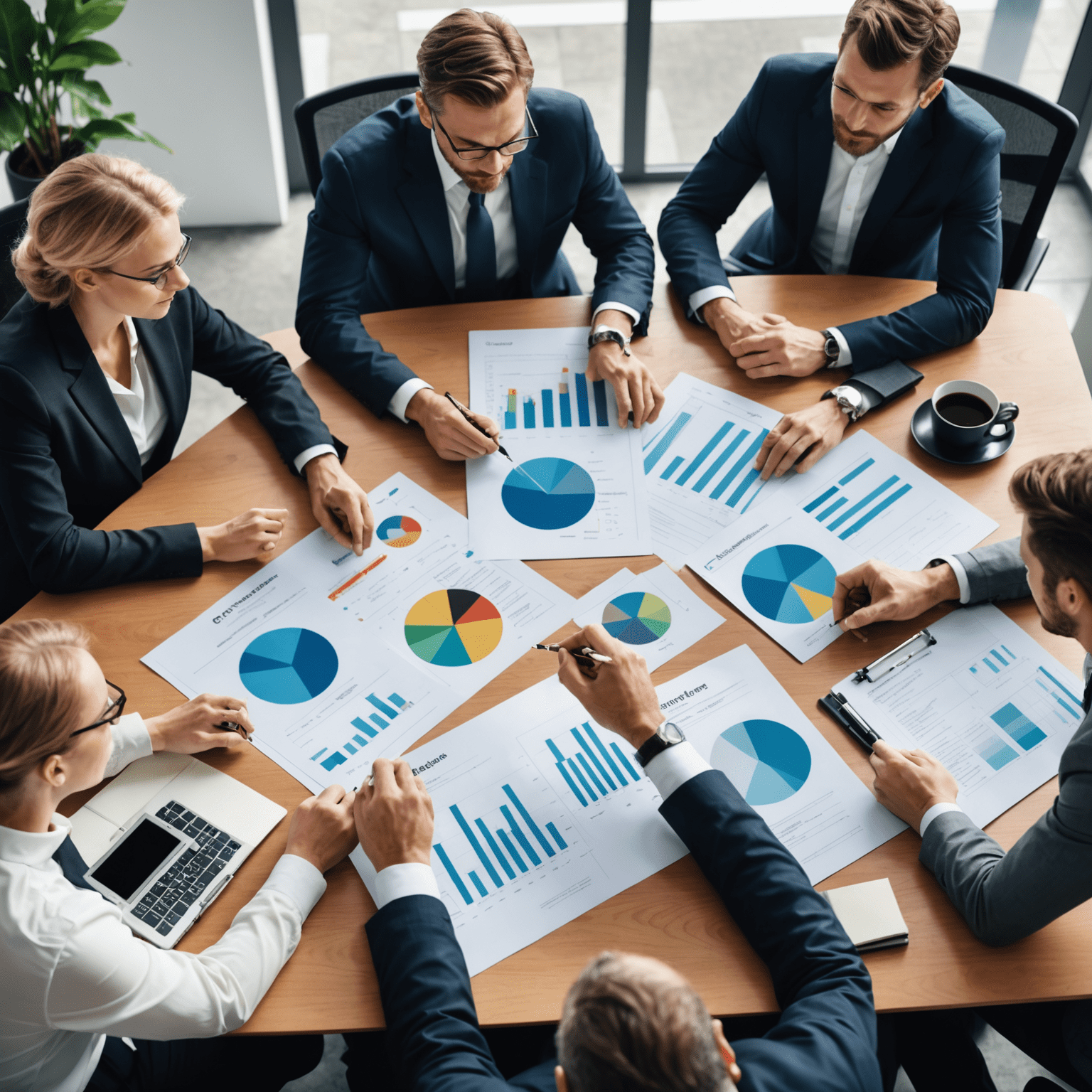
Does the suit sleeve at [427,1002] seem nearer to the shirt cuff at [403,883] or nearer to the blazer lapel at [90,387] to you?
the shirt cuff at [403,883]

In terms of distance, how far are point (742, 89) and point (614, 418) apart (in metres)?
2.71

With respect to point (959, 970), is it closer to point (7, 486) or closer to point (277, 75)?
point (7, 486)

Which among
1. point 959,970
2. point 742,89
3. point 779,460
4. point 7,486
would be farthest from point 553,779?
point 742,89

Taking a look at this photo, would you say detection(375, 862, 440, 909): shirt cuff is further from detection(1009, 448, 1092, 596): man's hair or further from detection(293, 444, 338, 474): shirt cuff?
detection(1009, 448, 1092, 596): man's hair

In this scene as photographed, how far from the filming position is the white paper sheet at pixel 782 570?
67.6 inches

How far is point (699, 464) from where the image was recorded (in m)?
1.95

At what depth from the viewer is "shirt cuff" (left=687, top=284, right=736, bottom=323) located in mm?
2180

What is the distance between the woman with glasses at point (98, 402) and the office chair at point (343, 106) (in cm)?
64

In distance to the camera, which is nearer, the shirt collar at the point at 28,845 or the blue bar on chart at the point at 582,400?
the shirt collar at the point at 28,845

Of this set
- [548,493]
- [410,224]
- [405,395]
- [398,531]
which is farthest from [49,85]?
[548,493]

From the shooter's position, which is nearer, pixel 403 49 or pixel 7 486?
pixel 7 486

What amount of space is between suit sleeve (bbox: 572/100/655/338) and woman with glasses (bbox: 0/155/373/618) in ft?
2.49

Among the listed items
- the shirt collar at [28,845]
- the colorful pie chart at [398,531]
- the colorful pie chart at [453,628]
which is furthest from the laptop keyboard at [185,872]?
the colorful pie chart at [398,531]

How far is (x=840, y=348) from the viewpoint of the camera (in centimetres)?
208
